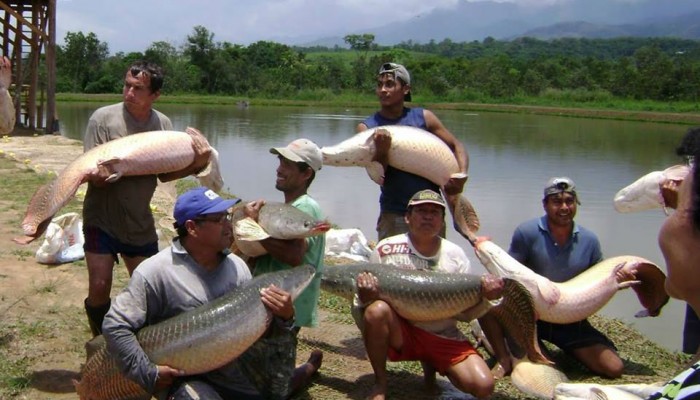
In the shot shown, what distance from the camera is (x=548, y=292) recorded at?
447 centimetres

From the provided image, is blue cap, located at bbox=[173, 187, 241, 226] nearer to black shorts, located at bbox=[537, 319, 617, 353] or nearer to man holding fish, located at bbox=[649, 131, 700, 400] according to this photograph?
man holding fish, located at bbox=[649, 131, 700, 400]

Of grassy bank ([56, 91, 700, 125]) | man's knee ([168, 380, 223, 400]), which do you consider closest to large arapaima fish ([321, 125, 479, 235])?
man's knee ([168, 380, 223, 400])

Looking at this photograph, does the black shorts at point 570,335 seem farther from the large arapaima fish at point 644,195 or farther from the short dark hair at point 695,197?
the short dark hair at point 695,197

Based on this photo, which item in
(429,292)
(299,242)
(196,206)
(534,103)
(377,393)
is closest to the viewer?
(196,206)

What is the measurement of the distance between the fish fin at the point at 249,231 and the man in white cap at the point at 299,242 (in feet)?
0.14

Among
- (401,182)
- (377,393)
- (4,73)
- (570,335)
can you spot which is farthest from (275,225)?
(570,335)

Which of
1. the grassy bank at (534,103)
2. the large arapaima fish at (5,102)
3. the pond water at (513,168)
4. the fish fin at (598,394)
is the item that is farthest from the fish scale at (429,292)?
the grassy bank at (534,103)

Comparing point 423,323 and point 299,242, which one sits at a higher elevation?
point 299,242

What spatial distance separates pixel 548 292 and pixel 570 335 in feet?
1.69

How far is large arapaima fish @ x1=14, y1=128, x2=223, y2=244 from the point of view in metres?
3.88

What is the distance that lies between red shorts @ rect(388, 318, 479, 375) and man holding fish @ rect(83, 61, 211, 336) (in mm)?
1509

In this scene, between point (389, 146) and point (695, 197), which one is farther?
point (389, 146)

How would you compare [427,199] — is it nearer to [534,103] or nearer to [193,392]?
[193,392]

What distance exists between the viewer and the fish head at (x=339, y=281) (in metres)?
4.11
